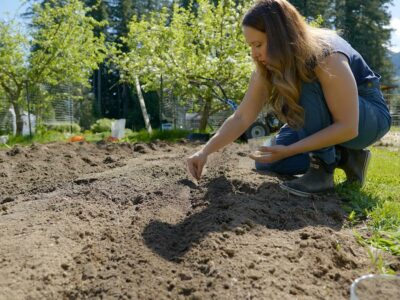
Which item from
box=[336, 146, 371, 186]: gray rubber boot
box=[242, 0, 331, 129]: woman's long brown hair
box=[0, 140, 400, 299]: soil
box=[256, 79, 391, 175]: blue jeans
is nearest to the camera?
box=[0, 140, 400, 299]: soil

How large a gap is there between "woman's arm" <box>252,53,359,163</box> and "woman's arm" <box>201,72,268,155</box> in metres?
0.28

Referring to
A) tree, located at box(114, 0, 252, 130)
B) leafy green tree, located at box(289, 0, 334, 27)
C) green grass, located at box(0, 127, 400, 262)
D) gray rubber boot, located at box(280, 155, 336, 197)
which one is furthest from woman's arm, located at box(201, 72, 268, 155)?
leafy green tree, located at box(289, 0, 334, 27)

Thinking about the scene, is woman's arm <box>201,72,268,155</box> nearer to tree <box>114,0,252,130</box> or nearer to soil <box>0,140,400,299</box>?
soil <box>0,140,400,299</box>

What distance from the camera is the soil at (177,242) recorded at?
1.33m

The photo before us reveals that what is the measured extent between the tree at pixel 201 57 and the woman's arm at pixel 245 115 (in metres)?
5.34

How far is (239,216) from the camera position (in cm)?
182

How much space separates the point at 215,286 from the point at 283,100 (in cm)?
128

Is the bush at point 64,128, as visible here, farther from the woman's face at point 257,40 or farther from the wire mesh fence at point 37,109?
the woman's face at point 257,40

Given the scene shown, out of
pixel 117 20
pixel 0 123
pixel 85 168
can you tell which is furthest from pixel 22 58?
pixel 117 20

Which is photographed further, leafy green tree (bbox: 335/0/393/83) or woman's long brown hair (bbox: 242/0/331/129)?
leafy green tree (bbox: 335/0/393/83)

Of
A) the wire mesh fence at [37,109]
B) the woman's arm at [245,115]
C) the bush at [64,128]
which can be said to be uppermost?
the woman's arm at [245,115]

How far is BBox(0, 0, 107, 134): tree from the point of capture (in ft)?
29.6

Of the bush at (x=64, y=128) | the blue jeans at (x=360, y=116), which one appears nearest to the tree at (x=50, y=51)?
the bush at (x=64, y=128)

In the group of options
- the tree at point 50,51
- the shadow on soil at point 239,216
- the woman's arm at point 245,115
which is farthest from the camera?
the tree at point 50,51
